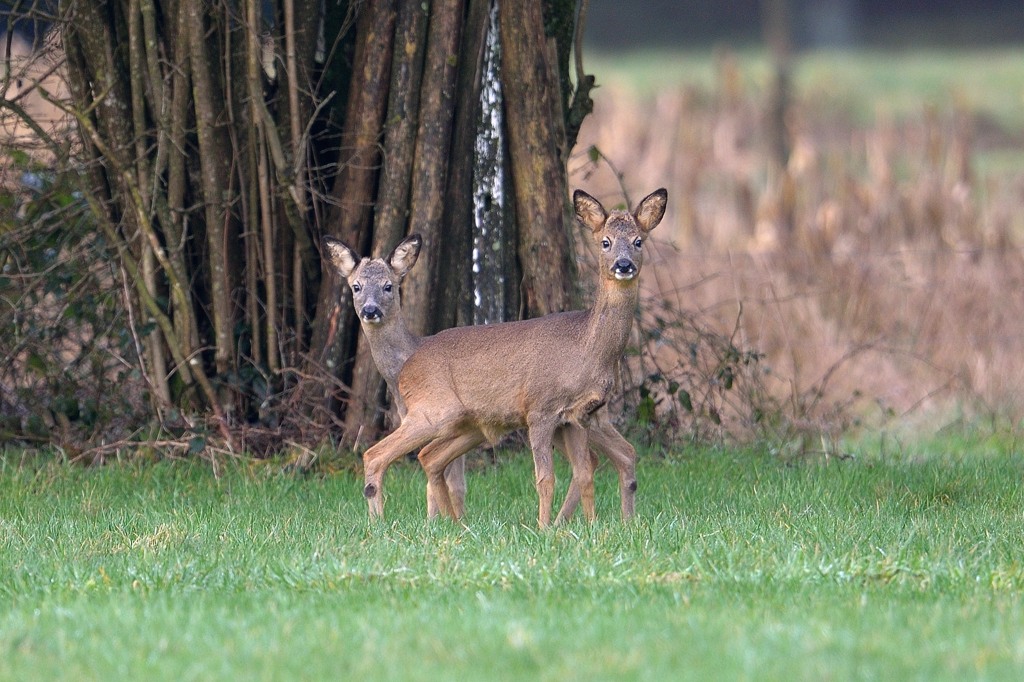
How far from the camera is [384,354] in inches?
302

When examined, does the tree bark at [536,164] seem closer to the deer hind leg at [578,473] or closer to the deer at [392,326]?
the deer at [392,326]

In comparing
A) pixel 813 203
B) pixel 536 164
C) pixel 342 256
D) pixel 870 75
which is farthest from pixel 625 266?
pixel 870 75

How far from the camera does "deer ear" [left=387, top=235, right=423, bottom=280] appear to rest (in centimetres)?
776

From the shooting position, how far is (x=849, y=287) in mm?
12977

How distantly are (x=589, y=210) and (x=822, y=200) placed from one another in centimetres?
995

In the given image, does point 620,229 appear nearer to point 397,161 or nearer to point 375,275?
point 375,275

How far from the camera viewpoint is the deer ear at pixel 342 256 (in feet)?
25.5

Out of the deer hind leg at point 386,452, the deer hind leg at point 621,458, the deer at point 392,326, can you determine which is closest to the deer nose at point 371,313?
the deer at point 392,326

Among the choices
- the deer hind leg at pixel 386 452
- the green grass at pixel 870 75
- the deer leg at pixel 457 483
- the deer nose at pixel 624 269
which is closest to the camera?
the deer nose at pixel 624 269

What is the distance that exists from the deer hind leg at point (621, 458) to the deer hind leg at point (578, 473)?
0.10 m

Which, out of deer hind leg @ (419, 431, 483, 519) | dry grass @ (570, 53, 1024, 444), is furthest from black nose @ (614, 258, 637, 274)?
dry grass @ (570, 53, 1024, 444)

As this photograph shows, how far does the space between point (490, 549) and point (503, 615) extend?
124cm

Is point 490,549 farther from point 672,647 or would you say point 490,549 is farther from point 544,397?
point 672,647

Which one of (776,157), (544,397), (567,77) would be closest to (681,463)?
(544,397)
